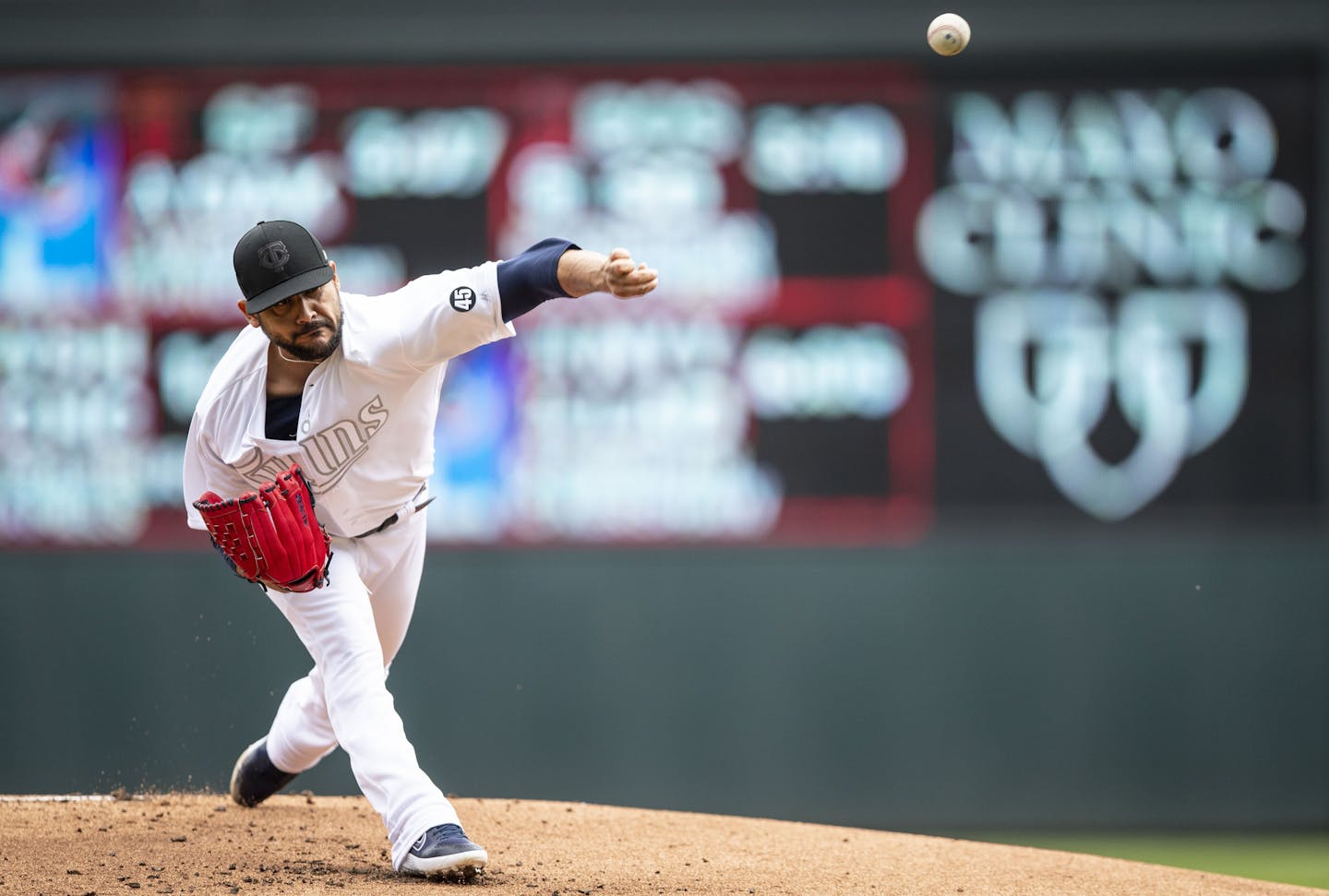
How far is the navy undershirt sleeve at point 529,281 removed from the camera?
3.17 meters

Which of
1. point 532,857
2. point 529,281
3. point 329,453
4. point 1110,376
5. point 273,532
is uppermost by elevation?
point 529,281

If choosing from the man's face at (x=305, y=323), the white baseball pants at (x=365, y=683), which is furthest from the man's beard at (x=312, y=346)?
the white baseball pants at (x=365, y=683)

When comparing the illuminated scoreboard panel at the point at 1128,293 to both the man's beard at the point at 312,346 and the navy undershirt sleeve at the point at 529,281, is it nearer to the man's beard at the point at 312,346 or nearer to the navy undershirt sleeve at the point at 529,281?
the navy undershirt sleeve at the point at 529,281

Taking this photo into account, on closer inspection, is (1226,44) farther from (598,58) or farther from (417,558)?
(417,558)

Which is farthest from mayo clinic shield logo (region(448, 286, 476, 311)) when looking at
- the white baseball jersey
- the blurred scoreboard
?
the blurred scoreboard

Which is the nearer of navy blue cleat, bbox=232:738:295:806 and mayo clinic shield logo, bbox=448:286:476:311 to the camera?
mayo clinic shield logo, bbox=448:286:476:311

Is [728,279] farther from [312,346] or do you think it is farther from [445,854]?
[445,854]

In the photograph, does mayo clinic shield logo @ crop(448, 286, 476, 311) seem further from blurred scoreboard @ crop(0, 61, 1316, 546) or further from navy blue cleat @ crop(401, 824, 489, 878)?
blurred scoreboard @ crop(0, 61, 1316, 546)

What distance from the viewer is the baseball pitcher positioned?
3148mm

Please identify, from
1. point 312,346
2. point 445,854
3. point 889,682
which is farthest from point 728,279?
point 445,854

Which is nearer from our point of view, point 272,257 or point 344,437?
point 272,257

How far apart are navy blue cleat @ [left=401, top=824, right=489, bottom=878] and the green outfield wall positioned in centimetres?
333

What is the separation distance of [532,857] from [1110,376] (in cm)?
362

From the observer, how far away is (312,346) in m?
3.20
